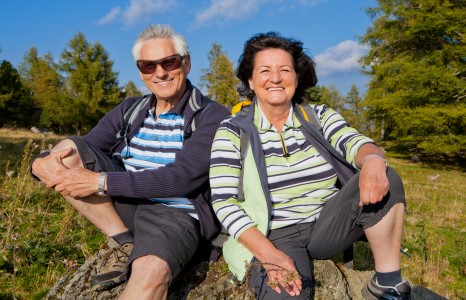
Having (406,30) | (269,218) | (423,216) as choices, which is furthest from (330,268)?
(406,30)

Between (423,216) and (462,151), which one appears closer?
(423,216)

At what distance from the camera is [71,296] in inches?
111

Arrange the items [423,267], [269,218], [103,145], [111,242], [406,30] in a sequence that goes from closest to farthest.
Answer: [269,218]
[111,242]
[103,145]
[423,267]
[406,30]

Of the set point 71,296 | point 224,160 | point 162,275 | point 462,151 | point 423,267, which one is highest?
point 224,160

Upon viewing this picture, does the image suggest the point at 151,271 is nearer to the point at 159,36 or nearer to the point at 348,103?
the point at 159,36

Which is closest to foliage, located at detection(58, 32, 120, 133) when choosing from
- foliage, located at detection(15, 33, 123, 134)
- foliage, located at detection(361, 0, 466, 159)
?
foliage, located at detection(15, 33, 123, 134)

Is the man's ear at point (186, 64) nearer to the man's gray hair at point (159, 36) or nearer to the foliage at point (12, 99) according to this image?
the man's gray hair at point (159, 36)

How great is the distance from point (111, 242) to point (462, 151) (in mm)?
25008

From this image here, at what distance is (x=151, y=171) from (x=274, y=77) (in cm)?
108

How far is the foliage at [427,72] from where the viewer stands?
1998 centimetres

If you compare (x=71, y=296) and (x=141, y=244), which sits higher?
(x=141, y=244)

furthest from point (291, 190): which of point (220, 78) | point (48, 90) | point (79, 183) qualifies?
point (48, 90)

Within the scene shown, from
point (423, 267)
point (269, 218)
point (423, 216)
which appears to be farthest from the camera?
point (423, 216)

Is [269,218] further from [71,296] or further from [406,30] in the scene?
[406,30]
